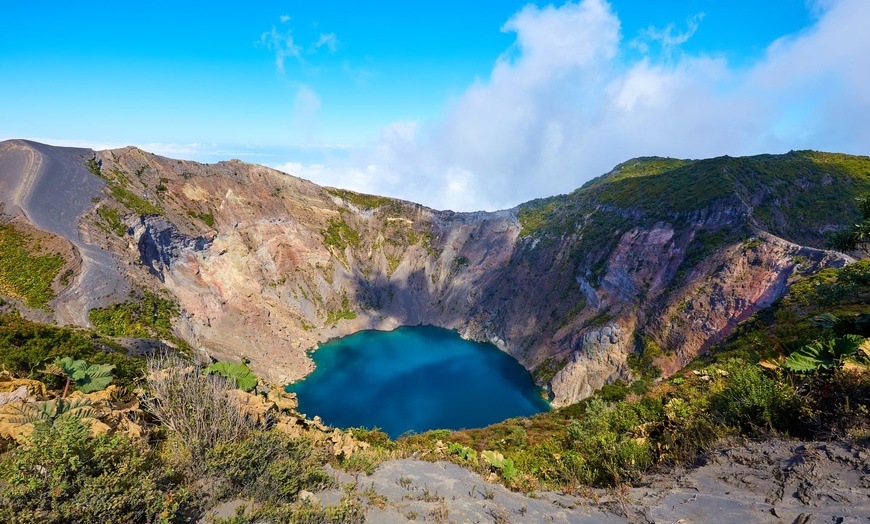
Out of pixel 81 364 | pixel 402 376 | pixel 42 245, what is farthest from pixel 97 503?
pixel 402 376

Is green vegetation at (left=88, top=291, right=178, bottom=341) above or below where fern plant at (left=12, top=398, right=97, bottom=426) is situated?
below

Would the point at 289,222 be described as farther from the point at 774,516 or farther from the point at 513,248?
the point at 774,516

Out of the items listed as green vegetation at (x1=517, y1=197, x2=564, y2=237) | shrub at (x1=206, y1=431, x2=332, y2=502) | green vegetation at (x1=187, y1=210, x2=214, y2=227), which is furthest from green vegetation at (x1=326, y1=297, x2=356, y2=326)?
shrub at (x1=206, y1=431, x2=332, y2=502)

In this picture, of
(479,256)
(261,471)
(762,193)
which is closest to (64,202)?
(261,471)

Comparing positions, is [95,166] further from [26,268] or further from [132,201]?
[26,268]

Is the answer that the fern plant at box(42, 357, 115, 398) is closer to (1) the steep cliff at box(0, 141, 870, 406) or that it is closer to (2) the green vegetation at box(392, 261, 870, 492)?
(2) the green vegetation at box(392, 261, 870, 492)

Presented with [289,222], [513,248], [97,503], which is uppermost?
[513,248]
